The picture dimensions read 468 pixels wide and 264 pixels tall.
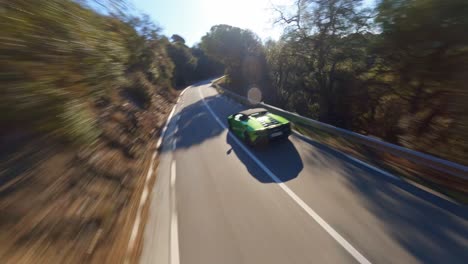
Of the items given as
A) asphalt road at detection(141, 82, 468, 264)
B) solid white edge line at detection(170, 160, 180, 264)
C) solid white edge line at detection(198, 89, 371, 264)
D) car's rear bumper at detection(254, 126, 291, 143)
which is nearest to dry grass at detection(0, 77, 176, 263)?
asphalt road at detection(141, 82, 468, 264)

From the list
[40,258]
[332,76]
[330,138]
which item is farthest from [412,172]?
[332,76]

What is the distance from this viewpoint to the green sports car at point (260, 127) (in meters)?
7.58

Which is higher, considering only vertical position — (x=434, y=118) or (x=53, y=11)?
(x=53, y=11)

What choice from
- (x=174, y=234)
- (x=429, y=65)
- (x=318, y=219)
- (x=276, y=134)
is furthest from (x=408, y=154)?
(x=174, y=234)

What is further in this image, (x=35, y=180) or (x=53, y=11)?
(x=35, y=180)

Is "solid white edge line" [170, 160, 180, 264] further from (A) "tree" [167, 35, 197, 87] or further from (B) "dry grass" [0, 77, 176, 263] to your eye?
(A) "tree" [167, 35, 197, 87]

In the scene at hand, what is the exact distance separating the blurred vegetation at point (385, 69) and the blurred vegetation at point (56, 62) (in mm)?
9152

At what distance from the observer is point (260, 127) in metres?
7.66

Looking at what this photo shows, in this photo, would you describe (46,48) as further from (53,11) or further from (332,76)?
(332,76)

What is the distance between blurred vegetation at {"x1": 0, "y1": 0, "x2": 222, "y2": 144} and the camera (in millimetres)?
2877

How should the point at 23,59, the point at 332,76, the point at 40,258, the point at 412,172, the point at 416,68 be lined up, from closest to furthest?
the point at 23,59
the point at 40,258
the point at 412,172
the point at 416,68
the point at 332,76

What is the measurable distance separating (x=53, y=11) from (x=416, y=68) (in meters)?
10.8

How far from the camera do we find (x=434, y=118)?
8125 millimetres

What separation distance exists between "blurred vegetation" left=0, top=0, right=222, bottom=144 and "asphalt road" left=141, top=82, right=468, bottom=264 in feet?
9.88
